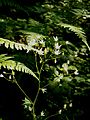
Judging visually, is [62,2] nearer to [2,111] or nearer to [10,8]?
[10,8]

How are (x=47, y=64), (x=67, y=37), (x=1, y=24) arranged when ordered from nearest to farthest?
(x=47, y=64)
(x=1, y=24)
(x=67, y=37)

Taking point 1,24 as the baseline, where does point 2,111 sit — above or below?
below

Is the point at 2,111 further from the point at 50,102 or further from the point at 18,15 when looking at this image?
the point at 18,15

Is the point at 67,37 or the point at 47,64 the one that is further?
the point at 67,37

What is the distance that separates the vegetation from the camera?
2.16m

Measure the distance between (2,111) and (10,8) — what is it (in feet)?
5.59

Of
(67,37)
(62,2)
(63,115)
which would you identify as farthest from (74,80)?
(62,2)

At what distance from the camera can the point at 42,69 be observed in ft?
7.13

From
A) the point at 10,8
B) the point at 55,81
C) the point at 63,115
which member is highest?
the point at 10,8

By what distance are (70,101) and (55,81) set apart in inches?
9.0

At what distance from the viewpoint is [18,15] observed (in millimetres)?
3523

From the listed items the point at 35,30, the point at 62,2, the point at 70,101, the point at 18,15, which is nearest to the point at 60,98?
the point at 70,101

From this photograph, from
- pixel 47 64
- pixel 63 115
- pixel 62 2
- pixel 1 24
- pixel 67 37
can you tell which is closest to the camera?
pixel 63 115

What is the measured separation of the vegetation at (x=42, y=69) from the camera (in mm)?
2164
